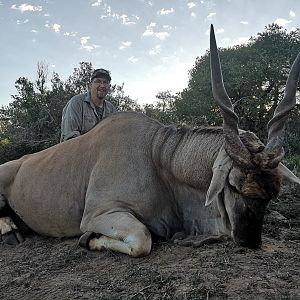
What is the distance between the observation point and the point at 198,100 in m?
13.1

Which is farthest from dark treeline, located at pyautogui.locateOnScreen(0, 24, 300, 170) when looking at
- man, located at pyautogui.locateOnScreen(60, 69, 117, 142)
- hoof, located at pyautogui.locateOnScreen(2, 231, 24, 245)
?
hoof, located at pyautogui.locateOnScreen(2, 231, 24, 245)

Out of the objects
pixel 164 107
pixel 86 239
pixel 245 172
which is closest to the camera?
pixel 245 172

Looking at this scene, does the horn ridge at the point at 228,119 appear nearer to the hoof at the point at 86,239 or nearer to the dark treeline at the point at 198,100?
the hoof at the point at 86,239

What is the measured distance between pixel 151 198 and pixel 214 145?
0.65 m

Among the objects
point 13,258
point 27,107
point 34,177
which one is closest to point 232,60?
point 27,107

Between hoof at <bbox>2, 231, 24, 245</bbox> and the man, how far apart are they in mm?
1653

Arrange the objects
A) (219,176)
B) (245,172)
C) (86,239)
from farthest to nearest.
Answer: (86,239) → (219,176) → (245,172)

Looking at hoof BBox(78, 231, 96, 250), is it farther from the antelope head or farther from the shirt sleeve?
the shirt sleeve

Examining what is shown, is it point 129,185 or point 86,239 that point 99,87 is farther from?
point 86,239

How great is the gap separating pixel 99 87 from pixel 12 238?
2.40m

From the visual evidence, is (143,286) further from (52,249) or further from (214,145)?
(52,249)

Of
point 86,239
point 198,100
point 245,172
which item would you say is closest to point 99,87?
point 86,239

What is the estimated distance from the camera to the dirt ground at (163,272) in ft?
7.11

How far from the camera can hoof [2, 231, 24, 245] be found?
4.02m
